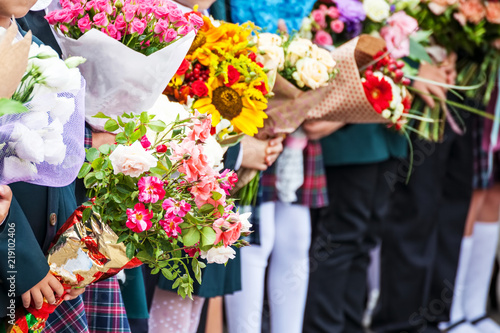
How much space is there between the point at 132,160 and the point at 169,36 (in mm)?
403

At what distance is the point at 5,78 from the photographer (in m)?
1.22

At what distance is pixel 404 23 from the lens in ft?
8.98

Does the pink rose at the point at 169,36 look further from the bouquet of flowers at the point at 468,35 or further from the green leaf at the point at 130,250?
the bouquet of flowers at the point at 468,35

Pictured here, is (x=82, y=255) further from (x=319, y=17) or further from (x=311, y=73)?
(x=319, y=17)

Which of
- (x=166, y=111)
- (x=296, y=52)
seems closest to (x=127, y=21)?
(x=166, y=111)

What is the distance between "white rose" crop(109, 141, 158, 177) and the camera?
1375mm

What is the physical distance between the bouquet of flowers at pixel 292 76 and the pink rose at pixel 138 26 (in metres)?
0.58

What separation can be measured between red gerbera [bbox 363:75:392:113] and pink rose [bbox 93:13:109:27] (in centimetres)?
105

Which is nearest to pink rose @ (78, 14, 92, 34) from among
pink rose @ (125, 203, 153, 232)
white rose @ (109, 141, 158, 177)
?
white rose @ (109, 141, 158, 177)

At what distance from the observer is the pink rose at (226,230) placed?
1439mm

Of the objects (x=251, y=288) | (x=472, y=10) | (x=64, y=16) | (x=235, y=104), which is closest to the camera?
(x=64, y=16)

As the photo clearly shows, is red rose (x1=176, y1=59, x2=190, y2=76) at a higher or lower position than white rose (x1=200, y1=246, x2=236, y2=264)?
higher

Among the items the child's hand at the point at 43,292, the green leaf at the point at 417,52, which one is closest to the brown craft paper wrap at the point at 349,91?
the green leaf at the point at 417,52

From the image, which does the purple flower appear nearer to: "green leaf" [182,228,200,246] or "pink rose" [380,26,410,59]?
"pink rose" [380,26,410,59]
